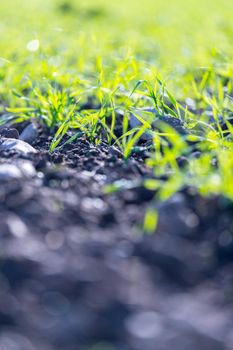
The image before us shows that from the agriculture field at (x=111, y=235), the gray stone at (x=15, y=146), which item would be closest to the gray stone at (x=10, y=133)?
the agriculture field at (x=111, y=235)

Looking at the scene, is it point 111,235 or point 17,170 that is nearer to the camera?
point 111,235

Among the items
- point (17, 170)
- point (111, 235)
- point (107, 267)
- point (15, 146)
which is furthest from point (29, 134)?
point (107, 267)

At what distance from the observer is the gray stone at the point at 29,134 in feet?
9.11

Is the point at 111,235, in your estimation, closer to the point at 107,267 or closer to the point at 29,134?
the point at 107,267

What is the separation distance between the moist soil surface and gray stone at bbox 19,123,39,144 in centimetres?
66

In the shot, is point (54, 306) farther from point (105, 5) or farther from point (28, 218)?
point (105, 5)

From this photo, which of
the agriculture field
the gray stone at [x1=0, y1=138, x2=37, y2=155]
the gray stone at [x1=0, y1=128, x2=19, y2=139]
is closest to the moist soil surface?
the agriculture field

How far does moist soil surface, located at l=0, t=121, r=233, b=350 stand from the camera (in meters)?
1.41

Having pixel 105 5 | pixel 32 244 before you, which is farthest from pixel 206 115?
pixel 105 5

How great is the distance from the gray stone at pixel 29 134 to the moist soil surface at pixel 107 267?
0.66 metres

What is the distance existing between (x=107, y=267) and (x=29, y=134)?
53.0 inches

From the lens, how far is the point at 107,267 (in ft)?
5.19

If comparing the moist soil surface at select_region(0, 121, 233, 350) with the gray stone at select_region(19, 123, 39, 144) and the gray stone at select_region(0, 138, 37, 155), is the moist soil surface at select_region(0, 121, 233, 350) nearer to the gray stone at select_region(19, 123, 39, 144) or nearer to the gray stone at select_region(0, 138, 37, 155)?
the gray stone at select_region(0, 138, 37, 155)

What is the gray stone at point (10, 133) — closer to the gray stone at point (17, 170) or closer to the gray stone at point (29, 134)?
the gray stone at point (29, 134)
